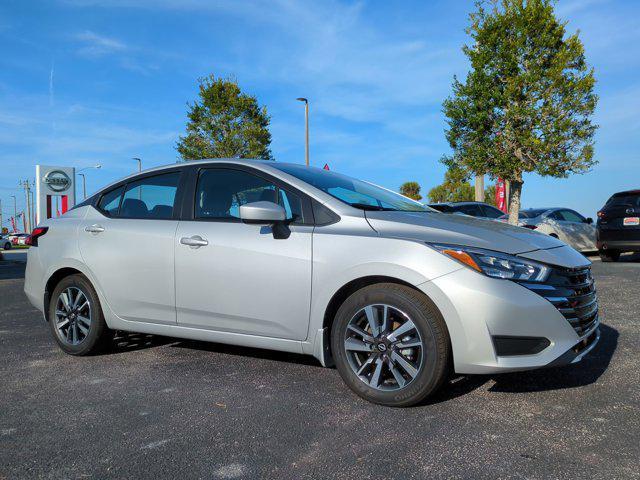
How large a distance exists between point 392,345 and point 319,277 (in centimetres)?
60

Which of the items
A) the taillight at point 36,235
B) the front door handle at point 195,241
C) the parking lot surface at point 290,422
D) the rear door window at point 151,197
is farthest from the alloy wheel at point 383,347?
the taillight at point 36,235

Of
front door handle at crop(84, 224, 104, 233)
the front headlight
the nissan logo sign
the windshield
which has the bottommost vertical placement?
the front headlight

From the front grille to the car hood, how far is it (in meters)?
0.20

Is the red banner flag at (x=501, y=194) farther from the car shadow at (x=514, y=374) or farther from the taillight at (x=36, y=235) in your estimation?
the taillight at (x=36, y=235)

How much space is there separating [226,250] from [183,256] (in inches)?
15.3

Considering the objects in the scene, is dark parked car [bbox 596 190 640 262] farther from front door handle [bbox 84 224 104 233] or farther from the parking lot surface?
front door handle [bbox 84 224 104 233]

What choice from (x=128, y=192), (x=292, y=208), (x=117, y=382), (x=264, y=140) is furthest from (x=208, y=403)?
(x=264, y=140)

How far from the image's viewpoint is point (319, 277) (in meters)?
3.29

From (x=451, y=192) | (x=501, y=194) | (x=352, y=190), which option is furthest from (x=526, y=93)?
(x=451, y=192)

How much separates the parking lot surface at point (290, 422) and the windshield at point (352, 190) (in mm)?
1223

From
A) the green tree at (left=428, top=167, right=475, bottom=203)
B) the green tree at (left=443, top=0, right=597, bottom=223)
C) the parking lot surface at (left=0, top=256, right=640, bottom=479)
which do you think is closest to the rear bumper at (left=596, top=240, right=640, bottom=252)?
the green tree at (left=443, top=0, right=597, bottom=223)

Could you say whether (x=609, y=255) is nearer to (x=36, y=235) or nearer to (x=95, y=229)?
(x=95, y=229)

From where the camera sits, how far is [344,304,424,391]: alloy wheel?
3031 millimetres

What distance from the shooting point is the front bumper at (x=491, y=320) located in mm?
2836
